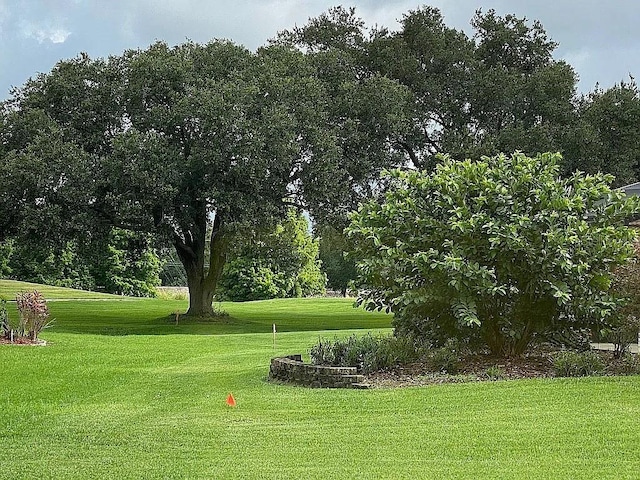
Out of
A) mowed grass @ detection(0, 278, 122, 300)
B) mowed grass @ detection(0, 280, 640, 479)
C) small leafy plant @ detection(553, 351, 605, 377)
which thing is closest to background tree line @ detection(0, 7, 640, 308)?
mowed grass @ detection(0, 280, 640, 479)

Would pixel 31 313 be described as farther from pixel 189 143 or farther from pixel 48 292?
pixel 48 292

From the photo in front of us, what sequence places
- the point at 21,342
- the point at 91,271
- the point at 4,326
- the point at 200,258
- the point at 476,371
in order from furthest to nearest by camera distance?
the point at 91,271 < the point at 200,258 < the point at 4,326 < the point at 21,342 < the point at 476,371

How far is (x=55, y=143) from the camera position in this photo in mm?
23859

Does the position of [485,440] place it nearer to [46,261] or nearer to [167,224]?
[167,224]

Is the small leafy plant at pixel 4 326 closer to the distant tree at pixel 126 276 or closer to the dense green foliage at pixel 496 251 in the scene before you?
the dense green foliage at pixel 496 251

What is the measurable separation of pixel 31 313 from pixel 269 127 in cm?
891

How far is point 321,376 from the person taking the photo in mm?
10586

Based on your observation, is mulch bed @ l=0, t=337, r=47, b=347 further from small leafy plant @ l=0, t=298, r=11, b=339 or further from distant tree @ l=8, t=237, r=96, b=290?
distant tree @ l=8, t=237, r=96, b=290

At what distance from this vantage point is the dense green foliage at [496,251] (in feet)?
35.6

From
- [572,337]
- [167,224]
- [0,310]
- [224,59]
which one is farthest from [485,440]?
[224,59]

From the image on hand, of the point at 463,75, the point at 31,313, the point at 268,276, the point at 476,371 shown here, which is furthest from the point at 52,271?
the point at 476,371

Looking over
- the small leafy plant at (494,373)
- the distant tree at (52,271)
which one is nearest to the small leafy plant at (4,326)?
the small leafy plant at (494,373)

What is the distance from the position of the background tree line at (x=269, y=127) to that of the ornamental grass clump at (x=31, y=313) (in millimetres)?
5754

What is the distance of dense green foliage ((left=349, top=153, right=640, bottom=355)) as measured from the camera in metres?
10.8
